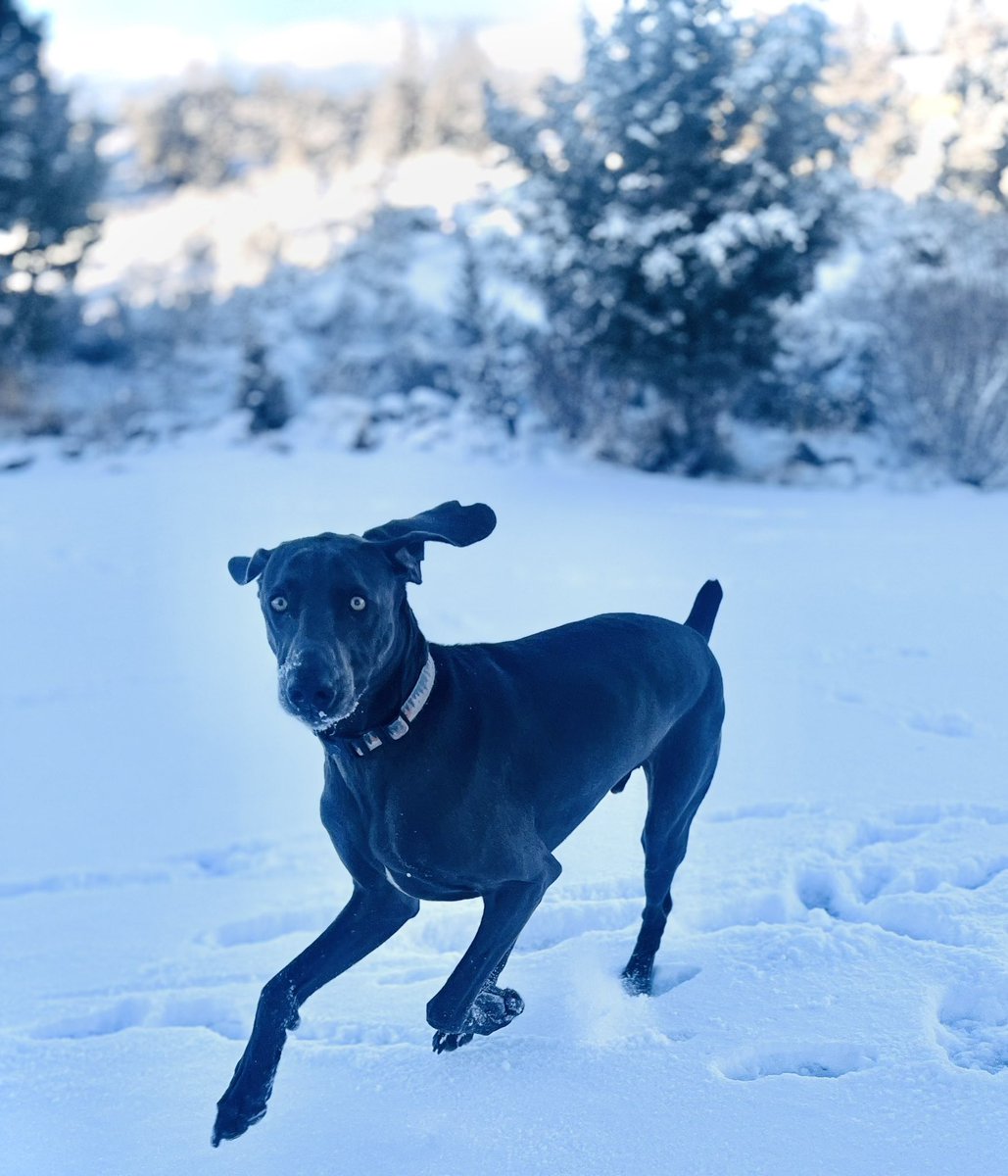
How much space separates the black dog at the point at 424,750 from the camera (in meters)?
2.46

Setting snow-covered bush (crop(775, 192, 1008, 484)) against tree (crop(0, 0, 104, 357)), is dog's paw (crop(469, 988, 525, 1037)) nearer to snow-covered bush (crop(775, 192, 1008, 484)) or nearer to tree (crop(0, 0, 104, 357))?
snow-covered bush (crop(775, 192, 1008, 484))

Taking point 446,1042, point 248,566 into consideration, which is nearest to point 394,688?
point 248,566

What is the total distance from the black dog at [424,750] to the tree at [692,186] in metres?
8.63

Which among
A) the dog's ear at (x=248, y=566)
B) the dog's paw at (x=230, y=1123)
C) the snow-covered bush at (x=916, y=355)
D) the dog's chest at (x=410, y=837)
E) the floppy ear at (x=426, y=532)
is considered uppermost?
the floppy ear at (x=426, y=532)

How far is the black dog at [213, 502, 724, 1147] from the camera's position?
2457 millimetres

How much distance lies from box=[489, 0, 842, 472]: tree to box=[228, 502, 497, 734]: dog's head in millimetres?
8772

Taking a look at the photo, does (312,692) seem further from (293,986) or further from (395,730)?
(293,986)

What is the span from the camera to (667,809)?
323 cm

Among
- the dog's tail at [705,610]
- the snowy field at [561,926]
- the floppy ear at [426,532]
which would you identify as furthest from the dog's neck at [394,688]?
the dog's tail at [705,610]

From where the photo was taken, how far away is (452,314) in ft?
53.8

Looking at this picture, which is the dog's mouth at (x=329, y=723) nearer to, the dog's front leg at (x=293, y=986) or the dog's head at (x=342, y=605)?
the dog's head at (x=342, y=605)

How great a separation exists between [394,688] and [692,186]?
962 cm

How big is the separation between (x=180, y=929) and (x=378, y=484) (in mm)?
7830

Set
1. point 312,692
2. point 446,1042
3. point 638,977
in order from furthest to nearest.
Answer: point 638,977, point 446,1042, point 312,692
